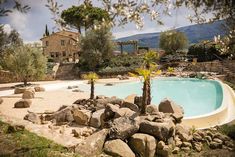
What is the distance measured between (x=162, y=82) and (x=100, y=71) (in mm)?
9445

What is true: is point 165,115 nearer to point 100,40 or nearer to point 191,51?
point 100,40

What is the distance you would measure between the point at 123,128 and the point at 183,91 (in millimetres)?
17705

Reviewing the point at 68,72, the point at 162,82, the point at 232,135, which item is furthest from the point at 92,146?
the point at 68,72

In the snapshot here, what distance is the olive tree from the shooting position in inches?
1104

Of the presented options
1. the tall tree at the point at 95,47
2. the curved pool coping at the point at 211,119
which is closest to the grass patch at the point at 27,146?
the curved pool coping at the point at 211,119

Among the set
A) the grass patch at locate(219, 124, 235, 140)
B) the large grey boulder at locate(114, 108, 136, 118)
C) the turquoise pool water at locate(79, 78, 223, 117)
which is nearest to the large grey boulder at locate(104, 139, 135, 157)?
the large grey boulder at locate(114, 108, 136, 118)

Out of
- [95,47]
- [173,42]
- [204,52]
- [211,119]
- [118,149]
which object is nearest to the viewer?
[118,149]

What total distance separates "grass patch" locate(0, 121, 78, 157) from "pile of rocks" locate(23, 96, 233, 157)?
681 mm

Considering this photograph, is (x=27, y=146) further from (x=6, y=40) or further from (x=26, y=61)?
(x=26, y=61)

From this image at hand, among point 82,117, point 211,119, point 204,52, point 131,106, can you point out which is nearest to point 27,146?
point 82,117

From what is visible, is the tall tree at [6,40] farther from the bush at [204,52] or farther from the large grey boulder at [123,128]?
the bush at [204,52]

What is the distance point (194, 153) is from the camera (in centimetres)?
1061

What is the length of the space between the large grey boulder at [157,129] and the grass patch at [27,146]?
289cm

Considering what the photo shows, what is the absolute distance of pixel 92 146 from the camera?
949 cm
